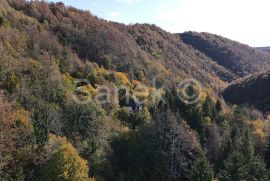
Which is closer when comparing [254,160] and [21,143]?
[21,143]

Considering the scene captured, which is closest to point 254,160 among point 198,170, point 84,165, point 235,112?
point 198,170

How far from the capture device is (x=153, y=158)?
101125mm

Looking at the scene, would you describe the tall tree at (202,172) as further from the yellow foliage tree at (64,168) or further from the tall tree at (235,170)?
the yellow foliage tree at (64,168)

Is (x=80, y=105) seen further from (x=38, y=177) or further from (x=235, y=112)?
A: (x=235, y=112)

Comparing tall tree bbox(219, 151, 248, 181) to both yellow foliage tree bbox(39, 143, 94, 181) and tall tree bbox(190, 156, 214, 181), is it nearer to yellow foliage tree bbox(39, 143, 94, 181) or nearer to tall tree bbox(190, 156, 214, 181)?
tall tree bbox(190, 156, 214, 181)

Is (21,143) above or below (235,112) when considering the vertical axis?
below

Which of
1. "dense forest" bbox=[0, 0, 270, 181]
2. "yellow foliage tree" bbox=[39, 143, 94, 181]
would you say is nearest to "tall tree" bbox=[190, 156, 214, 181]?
"dense forest" bbox=[0, 0, 270, 181]

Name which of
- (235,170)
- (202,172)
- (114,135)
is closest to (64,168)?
(202,172)

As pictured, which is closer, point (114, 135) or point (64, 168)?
point (64, 168)

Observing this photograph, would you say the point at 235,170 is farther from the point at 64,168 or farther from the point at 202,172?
the point at 64,168

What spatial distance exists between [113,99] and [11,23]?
225 feet

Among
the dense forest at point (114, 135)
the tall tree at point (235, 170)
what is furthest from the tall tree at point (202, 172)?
the tall tree at point (235, 170)

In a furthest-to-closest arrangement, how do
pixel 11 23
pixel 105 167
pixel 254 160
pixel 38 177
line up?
pixel 11 23, pixel 254 160, pixel 105 167, pixel 38 177

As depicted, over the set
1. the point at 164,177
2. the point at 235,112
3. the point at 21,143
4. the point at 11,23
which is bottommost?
the point at 164,177
